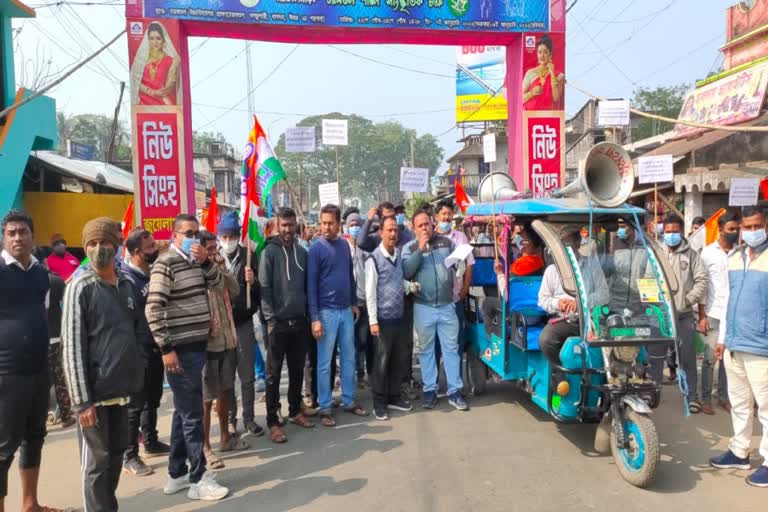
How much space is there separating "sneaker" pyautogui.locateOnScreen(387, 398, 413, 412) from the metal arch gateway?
420cm

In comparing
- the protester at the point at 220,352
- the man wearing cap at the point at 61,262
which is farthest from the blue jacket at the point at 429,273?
the man wearing cap at the point at 61,262

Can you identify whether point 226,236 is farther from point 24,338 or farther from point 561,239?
point 561,239

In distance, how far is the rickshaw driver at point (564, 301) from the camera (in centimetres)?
424

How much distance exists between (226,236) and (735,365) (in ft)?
14.3

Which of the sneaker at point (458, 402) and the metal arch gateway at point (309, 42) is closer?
the sneaker at point (458, 402)

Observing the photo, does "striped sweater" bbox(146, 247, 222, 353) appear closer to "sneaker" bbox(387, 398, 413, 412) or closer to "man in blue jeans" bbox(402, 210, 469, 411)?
"man in blue jeans" bbox(402, 210, 469, 411)

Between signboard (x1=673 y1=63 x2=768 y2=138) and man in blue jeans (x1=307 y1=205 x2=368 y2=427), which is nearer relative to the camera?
man in blue jeans (x1=307 y1=205 x2=368 y2=427)

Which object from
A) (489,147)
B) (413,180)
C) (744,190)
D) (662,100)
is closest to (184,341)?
(413,180)

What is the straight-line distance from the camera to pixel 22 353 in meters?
3.42

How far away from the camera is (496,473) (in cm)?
416

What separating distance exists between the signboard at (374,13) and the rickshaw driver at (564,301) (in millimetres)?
5031

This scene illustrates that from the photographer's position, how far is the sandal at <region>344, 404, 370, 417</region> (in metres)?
5.62

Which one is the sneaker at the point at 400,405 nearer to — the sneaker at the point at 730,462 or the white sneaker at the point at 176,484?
the white sneaker at the point at 176,484

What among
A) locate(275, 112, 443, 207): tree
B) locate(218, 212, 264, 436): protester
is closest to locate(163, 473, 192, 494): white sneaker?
locate(218, 212, 264, 436): protester
